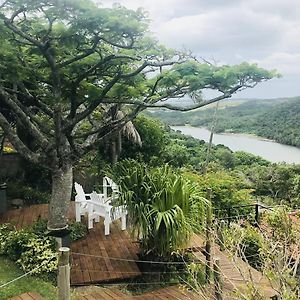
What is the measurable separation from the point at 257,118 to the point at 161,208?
19.0m

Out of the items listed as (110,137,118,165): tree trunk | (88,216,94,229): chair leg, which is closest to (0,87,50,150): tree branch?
(88,216,94,229): chair leg

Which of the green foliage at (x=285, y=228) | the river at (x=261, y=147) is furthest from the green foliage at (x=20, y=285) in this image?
the river at (x=261, y=147)

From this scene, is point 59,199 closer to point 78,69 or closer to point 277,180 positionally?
point 78,69

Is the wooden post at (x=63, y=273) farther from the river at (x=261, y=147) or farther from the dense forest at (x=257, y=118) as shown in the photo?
the dense forest at (x=257, y=118)

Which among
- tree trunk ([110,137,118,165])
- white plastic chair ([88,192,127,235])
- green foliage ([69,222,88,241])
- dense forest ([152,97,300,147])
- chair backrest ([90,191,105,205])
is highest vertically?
dense forest ([152,97,300,147])

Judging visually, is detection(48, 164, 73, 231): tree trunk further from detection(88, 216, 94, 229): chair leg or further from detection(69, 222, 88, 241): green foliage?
detection(88, 216, 94, 229): chair leg

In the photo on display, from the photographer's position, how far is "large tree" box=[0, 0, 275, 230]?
16.6 feet

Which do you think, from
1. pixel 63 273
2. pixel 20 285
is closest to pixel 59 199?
pixel 20 285

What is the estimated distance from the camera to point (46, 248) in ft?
19.0

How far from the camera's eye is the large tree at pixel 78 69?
16.6 ft

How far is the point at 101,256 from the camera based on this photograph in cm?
626

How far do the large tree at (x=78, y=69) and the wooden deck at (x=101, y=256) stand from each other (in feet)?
A: 2.14

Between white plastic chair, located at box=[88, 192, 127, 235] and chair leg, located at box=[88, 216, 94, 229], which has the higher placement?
white plastic chair, located at box=[88, 192, 127, 235]

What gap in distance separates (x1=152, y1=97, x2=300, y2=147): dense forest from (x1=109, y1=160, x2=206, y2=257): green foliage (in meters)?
14.5
